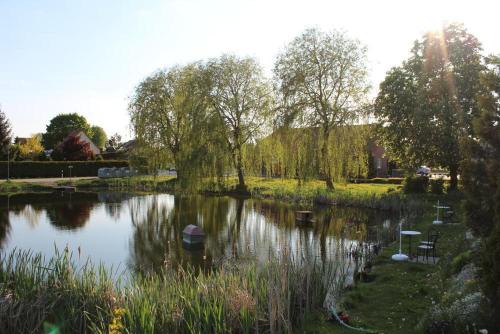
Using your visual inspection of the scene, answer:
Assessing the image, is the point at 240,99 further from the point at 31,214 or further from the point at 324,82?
the point at 31,214

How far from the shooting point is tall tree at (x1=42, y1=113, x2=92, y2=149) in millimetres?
83688

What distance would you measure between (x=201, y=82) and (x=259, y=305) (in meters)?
27.4

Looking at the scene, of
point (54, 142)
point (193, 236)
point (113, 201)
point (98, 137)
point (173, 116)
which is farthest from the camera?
point (98, 137)

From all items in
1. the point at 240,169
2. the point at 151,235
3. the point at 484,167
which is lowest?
the point at 151,235

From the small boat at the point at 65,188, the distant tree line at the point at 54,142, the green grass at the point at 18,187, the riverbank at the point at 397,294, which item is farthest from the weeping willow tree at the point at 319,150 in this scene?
the distant tree line at the point at 54,142

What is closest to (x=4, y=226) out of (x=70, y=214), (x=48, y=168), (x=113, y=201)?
(x=70, y=214)

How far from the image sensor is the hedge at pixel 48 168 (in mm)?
47062

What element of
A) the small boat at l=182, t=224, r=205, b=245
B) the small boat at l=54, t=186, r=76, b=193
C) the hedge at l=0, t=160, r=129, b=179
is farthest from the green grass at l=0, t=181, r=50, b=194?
the small boat at l=182, t=224, r=205, b=245

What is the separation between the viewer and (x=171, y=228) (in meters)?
19.8

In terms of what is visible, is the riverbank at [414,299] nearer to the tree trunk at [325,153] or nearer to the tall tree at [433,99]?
the tall tree at [433,99]

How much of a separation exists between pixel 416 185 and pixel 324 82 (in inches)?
345

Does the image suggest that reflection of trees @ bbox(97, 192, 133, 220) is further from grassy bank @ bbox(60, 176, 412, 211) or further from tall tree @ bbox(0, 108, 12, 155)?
tall tree @ bbox(0, 108, 12, 155)

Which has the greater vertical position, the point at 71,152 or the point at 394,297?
the point at 71,152

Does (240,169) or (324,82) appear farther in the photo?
(240,169)
